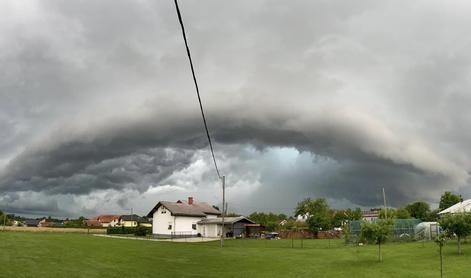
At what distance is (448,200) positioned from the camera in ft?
393

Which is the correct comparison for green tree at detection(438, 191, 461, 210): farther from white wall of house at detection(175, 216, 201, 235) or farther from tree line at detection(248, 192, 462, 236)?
white wall of house at detection(175, 216, 201, 235)

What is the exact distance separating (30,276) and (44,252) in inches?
405

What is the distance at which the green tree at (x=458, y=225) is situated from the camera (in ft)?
130

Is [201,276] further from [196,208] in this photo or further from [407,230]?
[196,208]

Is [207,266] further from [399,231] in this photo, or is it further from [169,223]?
[169,223]

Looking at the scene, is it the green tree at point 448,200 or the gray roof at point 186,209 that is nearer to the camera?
the gray roof at point 186,209

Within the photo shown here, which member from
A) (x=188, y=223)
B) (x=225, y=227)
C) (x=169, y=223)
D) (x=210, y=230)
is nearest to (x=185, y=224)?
(x=188, y=223)

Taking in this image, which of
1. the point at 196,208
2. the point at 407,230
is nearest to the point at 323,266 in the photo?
the point at 407,230

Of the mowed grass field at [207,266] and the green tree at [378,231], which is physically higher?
the green tree at [378,231]

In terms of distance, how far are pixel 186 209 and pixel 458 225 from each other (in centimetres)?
6691

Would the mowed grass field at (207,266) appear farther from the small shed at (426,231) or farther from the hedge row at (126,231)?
the hedge row at (126,231)

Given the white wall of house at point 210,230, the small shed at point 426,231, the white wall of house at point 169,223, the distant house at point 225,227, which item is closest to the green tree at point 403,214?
the distant house at point 225,227

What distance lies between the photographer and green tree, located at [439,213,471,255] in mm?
39562

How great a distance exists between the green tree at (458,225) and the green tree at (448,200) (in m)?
85.2
